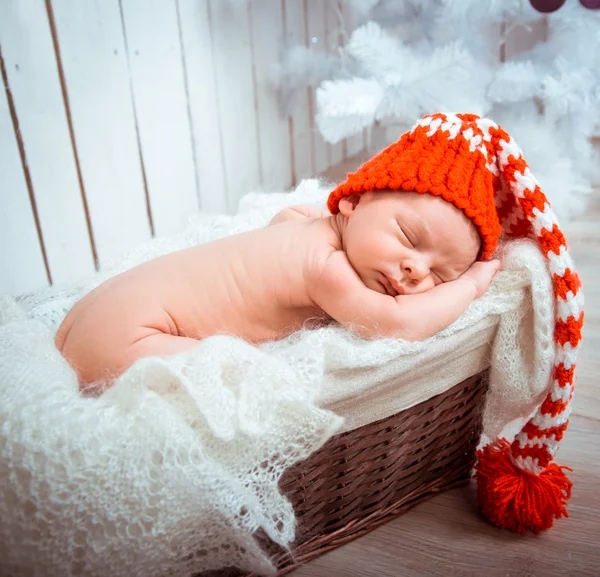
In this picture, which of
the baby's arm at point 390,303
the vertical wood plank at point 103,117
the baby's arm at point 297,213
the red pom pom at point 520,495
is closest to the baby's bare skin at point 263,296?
the baby's arm at point 390,303

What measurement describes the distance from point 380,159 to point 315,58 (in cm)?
111

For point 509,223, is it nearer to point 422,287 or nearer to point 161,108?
Result: point 422,287

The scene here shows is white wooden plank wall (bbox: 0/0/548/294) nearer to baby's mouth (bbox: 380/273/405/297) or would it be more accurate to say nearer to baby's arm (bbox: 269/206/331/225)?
baby's arm (bbox: 269/206/331/225)

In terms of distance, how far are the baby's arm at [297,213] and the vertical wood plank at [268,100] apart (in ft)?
2.95

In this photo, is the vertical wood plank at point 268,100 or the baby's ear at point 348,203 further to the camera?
the vertical wood plank at point 268,100

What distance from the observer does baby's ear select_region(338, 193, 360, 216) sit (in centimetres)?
88

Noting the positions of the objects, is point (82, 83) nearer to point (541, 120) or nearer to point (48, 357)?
point (48, 357)

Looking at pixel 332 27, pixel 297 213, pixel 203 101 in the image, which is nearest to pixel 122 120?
pixel 203 101

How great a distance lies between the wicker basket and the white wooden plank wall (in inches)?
28.2

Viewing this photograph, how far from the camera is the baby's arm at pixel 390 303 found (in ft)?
2.52

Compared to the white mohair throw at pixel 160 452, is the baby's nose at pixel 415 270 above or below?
above

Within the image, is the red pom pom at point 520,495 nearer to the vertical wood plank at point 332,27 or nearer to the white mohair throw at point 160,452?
the white mohair throw at point 160,452

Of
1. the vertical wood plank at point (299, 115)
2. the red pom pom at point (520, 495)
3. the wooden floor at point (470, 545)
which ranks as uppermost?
the vertical wood plank at point (299, 115)

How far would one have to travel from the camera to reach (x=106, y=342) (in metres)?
0.79
